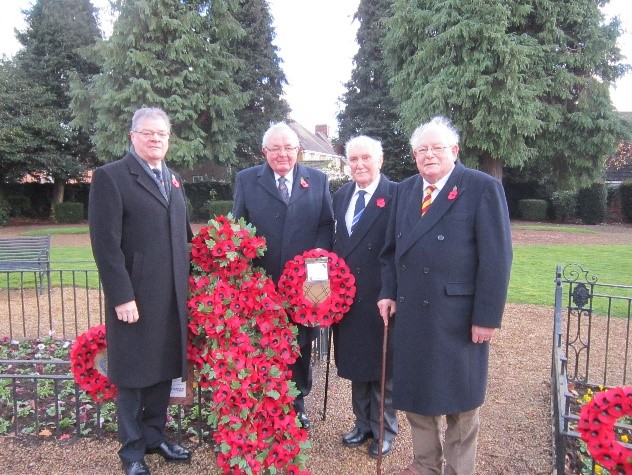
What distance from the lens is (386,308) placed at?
10.8 feet

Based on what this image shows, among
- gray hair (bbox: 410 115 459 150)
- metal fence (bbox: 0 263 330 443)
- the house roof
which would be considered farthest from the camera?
the house roof

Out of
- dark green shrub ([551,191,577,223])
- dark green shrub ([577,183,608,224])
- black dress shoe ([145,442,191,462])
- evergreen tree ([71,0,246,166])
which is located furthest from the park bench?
dark green shrub ([577,183,608,224])

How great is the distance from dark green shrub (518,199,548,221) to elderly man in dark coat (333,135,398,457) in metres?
22.8

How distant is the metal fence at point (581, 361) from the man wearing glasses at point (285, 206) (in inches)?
69.5

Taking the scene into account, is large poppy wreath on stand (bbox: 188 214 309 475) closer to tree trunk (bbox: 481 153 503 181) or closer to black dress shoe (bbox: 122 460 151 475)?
black dress shoe (bbox: 122 460 151 475)

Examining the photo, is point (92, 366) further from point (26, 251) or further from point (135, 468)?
point (26, 251)

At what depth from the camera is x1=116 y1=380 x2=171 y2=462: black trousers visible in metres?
3.27

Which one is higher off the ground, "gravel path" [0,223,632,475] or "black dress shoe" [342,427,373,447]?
"black dress shoe" [342,427,373,447]

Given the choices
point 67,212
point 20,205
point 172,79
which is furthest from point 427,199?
point 20,205

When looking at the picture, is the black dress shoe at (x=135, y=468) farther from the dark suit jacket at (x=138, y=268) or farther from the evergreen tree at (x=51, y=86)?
the evergreen tree at (x=51, y=86)

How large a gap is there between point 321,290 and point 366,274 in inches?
14.8

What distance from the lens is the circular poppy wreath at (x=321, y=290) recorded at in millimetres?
3408

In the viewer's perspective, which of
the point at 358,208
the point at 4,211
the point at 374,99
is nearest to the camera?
the point at 358,208

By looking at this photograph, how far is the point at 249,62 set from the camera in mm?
25094
